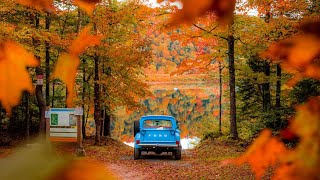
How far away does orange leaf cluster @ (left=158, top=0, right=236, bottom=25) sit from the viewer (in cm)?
104

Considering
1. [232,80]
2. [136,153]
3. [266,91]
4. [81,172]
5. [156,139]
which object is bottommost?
[136,153]

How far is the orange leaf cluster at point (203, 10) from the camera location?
3.43 ft

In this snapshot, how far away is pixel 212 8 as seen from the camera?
1085 millimetres

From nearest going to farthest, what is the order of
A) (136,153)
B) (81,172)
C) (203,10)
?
(81,172) < (203,10) < (136,153)

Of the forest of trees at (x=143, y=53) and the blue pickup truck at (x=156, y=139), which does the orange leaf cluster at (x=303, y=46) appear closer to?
the forest of trees at (x=143, y=53)

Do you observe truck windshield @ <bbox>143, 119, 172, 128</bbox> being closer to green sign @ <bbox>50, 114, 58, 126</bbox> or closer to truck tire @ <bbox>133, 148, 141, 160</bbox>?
truck tire @ <bbox>133, 148, 141, 160</bbox>

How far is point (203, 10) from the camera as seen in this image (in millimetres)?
1062

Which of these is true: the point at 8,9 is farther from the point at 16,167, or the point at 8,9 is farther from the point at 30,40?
the point at 16,167

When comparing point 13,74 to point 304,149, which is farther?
point 13,74

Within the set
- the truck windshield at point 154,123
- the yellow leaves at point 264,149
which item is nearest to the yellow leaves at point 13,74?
the yellow leaves at point 264,149

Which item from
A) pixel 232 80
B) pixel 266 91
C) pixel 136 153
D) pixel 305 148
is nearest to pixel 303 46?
pixel 305 148

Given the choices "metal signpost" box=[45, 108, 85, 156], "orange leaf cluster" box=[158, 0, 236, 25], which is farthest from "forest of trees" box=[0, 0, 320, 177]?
"orange leaf cluster" box=[158, 0, 236, 25]

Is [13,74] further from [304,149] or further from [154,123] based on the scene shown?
[154,123]

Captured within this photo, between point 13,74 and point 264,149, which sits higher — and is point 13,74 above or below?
above
